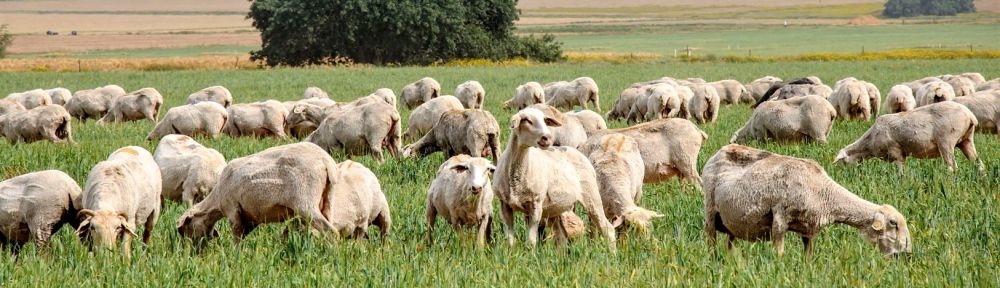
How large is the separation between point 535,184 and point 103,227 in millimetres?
3427

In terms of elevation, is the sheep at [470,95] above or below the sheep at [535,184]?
below

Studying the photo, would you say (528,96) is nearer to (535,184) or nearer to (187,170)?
(187,170)

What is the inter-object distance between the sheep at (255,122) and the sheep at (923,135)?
10.6m

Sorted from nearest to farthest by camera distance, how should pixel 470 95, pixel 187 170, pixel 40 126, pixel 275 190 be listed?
pixel 275 190 → pixel 187 170 → pixel 40 126 → pixel 470 95

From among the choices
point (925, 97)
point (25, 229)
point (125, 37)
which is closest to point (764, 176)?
point (25, 229)

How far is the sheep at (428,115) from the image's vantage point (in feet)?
65.1

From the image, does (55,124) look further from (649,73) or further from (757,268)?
(649,73)

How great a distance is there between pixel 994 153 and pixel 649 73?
115 ft

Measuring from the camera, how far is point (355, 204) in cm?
970

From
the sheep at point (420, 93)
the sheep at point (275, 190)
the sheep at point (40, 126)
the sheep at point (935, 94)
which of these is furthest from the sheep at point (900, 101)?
the sheep at point (40, 126)

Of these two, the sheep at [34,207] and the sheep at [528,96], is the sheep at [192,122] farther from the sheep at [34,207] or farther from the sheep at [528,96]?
the sheep at [34,207]

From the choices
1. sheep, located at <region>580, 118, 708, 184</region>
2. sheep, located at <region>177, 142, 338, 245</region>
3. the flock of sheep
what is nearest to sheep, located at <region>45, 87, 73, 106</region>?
the flock of sheep

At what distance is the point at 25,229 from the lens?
30.3 feet

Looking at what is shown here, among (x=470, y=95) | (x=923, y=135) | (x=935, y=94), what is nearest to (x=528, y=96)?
(x=470, y=95)
